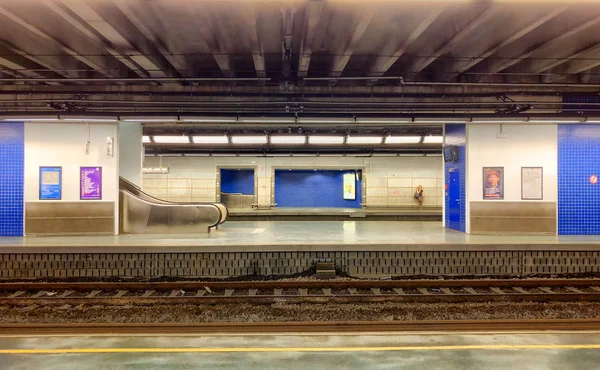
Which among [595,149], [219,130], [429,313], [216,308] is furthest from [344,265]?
[595,149]

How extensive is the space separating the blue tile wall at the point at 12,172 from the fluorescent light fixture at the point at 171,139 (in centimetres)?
419

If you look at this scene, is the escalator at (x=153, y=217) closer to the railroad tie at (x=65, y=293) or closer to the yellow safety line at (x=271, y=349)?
the railroad tie at (x=65, y=293)

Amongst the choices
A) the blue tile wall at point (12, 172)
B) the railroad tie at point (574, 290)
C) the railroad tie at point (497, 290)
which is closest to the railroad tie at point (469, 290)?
the railroad tie at point (497, 290)

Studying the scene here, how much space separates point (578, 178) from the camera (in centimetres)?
1002

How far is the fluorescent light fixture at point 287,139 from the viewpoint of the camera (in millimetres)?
12903

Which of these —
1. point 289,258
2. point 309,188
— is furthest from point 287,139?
point 309,188

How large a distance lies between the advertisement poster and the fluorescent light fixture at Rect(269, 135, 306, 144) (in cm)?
686

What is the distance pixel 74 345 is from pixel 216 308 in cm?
213

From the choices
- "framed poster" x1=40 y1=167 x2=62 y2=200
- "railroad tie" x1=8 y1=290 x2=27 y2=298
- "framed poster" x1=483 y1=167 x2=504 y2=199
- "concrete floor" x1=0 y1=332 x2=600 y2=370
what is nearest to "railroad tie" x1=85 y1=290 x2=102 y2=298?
"railroad tie" x1=8 y1=290 x2=27 y2=298

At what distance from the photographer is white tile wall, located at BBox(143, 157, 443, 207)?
1670 centimetres

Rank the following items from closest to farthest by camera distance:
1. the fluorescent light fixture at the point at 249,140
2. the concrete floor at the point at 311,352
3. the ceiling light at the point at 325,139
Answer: the concrete floor at the point at 311,352
the ceiling light at the point at 325,139
the fluorescent light fixture at the point at 249,140

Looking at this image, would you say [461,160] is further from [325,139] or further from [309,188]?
[309,188]

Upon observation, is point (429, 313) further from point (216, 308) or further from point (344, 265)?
point (216, 308)

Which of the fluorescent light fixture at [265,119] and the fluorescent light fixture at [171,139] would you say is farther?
the fluorescent light fixture at [171,139]
